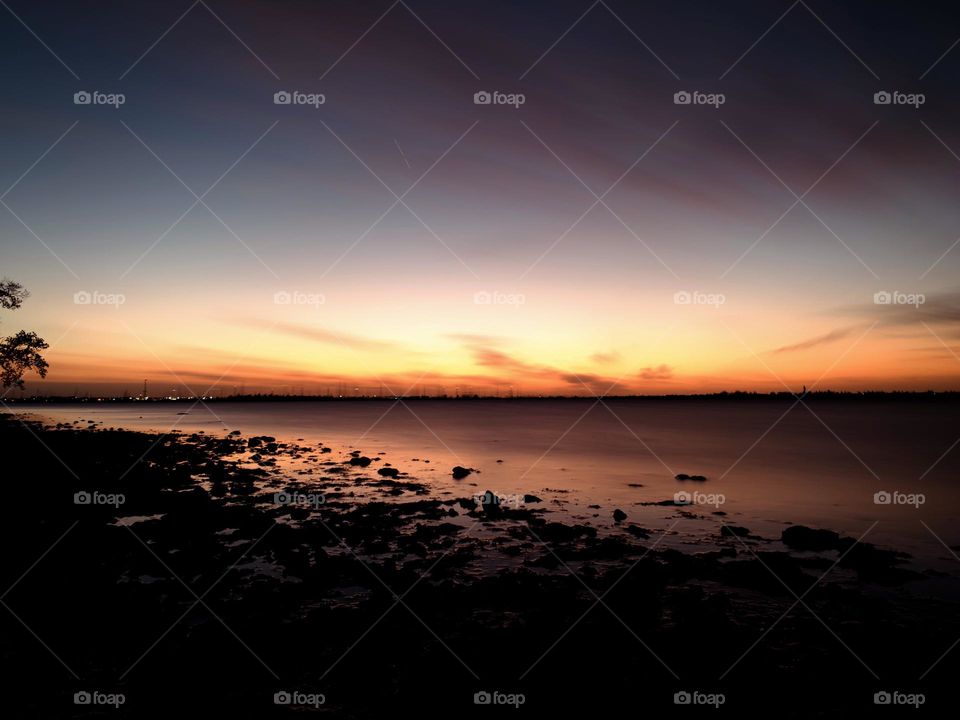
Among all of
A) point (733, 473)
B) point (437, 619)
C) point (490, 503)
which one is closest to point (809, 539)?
point (490, 503)

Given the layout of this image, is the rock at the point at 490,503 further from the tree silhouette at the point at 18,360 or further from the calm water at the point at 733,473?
the tree silhouette at the point at 18,360

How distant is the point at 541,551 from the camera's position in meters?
16.7

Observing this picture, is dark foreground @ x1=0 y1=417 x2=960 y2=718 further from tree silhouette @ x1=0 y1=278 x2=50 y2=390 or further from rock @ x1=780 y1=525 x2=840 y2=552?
tree silhouette @ x1=0 y1=278 x2=50 y2=390

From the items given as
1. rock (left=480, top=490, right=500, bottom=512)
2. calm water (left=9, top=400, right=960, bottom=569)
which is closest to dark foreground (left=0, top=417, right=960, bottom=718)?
rock (left=480, top=490, right=500, bottom=512)

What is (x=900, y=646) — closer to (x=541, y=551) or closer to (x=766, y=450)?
(x=541, y=551)

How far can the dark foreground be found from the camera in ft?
29.2

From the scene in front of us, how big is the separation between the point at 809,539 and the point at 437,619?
1452 cm

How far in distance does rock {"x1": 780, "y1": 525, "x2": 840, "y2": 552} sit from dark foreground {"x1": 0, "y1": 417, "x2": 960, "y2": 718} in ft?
0.38

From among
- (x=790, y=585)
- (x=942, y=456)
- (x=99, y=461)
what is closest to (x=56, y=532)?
(x=99, y=461)

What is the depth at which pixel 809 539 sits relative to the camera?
18312mm

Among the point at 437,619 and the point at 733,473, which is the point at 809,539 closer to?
the point at 437,619

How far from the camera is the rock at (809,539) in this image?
705 inches

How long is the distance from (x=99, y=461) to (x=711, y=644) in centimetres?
3333

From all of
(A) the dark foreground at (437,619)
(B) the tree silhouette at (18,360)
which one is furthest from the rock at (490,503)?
(B) the tree silhouette at (18,360)
